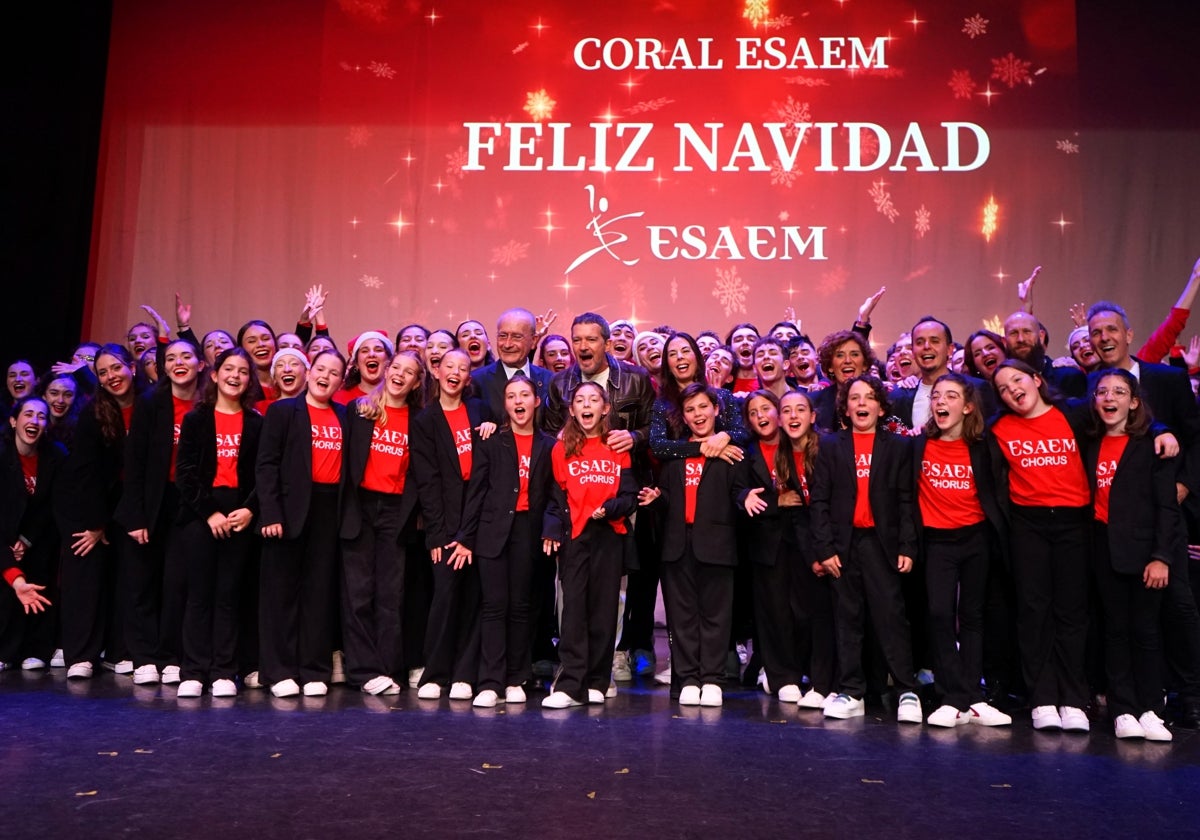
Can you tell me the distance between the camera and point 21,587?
14.8 ft

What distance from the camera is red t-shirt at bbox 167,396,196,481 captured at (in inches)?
173

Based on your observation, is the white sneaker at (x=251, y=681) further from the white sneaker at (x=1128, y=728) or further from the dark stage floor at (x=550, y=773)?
the white sneaker at (x=1128, y=728)

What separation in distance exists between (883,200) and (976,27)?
4.00ft

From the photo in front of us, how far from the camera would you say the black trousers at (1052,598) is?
146 inches

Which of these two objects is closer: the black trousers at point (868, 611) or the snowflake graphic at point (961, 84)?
the black trousers at point (868, 611)

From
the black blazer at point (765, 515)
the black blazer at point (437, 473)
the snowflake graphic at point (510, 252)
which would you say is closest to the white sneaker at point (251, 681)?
the black blazer at point (437, 473)

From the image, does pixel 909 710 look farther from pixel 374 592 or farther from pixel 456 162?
pixel 456 162

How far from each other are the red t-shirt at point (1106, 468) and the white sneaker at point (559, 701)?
6.79 ft

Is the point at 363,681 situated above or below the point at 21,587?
below

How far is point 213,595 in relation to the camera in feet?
13.6

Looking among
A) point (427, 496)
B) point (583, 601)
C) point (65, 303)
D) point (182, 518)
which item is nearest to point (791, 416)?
point (583, 601)

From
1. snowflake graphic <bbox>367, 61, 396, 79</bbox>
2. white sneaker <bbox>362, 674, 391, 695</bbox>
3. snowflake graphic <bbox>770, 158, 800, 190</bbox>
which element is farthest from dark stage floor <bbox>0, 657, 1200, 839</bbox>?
snowflake graphic <bbox>367, 61, 396, 79</bbox>

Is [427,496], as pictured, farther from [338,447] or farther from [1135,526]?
[1135,526]

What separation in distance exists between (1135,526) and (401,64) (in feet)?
16.6
